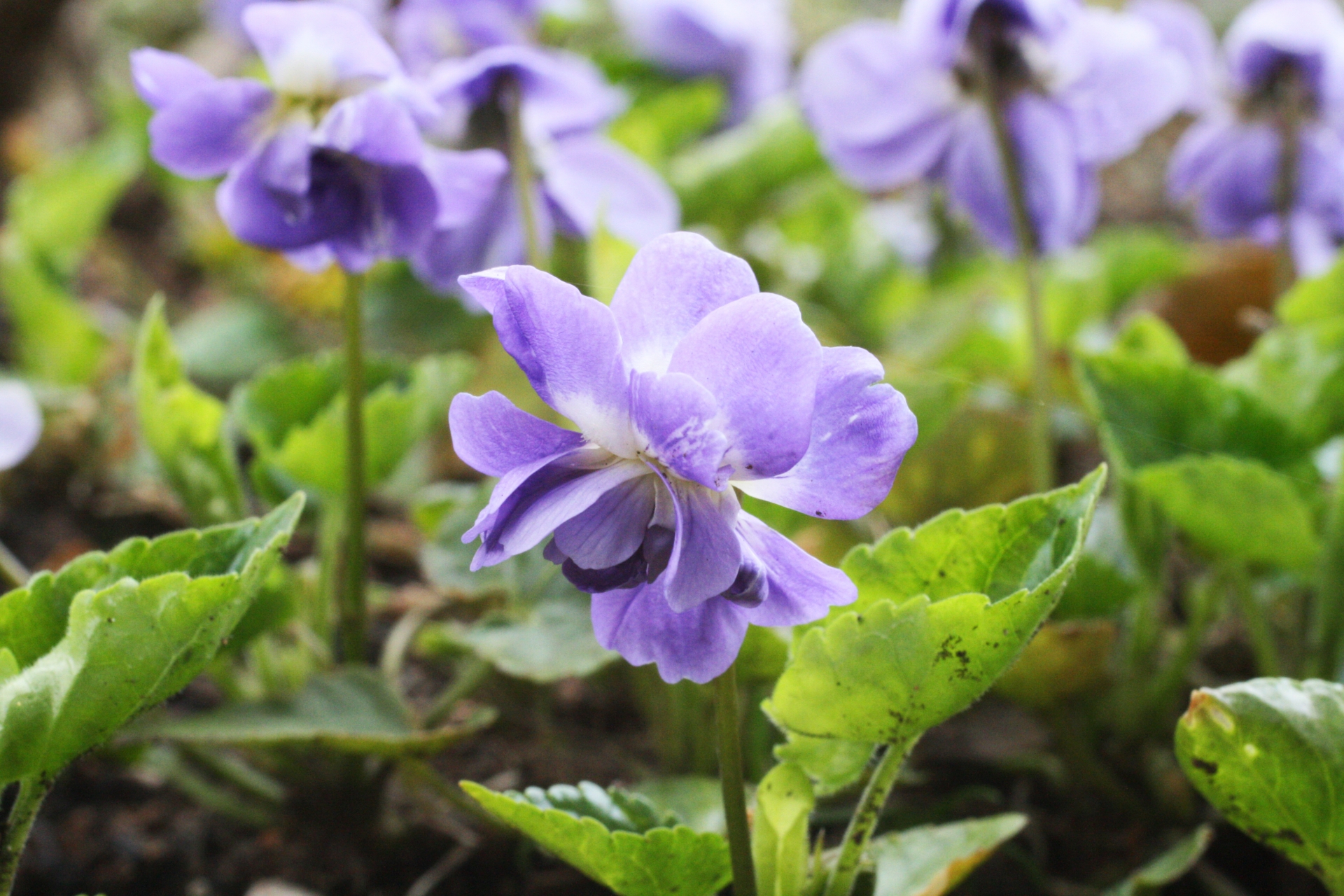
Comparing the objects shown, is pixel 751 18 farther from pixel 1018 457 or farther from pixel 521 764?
pixel 521 764

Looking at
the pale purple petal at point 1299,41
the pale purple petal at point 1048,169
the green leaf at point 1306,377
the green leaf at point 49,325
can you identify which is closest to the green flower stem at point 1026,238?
the pale purple petal at point 1048,169

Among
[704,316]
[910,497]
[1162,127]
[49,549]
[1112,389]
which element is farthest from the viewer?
[1162,127]

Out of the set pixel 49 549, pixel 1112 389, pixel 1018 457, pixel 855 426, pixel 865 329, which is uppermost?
pixel 855 426

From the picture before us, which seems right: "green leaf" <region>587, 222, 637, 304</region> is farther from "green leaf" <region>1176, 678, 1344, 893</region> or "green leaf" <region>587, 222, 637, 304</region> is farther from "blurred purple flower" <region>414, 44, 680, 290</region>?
"green leaf" <region>1176, 678, 1344, 893</region>

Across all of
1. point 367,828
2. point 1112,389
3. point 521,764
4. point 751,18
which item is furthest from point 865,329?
point 367,828

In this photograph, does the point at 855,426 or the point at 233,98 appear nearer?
the point at 855,426

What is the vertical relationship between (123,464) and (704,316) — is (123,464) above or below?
below
